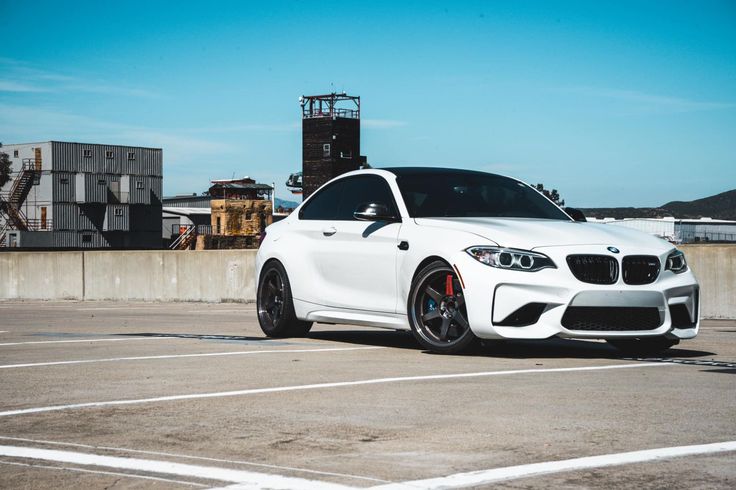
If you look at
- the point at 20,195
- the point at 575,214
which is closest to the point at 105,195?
the point at 20,195

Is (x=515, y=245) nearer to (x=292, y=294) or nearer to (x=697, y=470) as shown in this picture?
(x=292, y=294)

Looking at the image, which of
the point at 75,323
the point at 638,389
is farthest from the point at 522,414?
the point at 75,323

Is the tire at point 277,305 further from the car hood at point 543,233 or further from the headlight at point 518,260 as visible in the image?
the headlight at point 518,260

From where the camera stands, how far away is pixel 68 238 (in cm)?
12825

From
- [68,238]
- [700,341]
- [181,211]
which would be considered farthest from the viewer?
[181,211]

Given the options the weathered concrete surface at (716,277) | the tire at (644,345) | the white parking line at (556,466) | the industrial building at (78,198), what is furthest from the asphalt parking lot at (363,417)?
the industrial building at (78,198)

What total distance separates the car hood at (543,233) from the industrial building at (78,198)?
116600 mm

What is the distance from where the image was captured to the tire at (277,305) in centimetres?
1132

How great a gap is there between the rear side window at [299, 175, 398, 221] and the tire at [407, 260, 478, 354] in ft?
3.02

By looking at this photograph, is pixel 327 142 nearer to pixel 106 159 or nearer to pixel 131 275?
pixel 106 159

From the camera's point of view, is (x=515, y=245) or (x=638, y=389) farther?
(x=515, y=245)

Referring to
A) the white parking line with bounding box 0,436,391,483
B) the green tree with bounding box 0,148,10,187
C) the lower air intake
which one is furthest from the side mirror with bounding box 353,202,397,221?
the green tree with bounding box 0,148,10,187

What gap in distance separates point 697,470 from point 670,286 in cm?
472

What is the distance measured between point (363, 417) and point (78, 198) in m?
126
